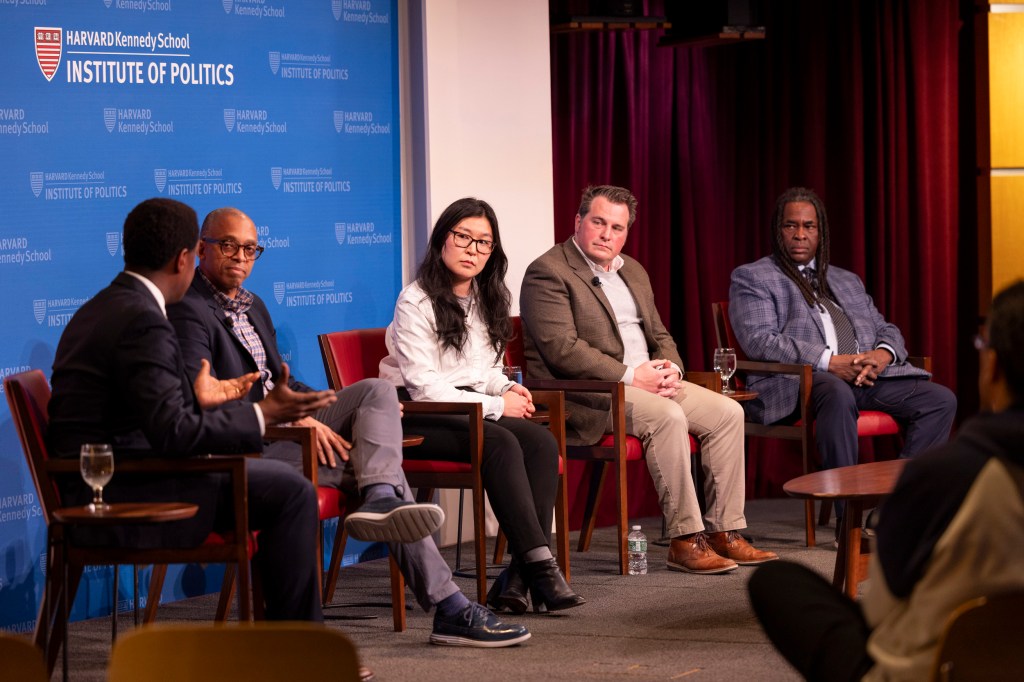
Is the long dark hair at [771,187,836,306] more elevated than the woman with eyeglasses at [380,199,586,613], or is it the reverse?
the long dark hair at [771,187,836,306]

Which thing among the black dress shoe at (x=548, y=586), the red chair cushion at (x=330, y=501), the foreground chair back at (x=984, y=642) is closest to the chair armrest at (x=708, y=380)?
the black dress shoe at (x=548, y=586)

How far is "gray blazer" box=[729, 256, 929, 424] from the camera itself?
5.69m

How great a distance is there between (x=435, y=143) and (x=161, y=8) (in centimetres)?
129

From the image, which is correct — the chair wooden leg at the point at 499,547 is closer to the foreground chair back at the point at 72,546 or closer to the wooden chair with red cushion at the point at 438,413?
the wooden chair with red cushion at the point at 438,413

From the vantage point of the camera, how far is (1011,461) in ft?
6.82

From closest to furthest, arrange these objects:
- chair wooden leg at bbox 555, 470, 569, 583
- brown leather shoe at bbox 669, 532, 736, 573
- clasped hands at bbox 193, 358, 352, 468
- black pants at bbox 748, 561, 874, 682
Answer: black pants at bbox 748, 561, 874, 682 → clasped hands at bbox 193, 358, 352, 468 → chair wooden leg at bbox 555, 470, 569, 583 → brown leather shoe at bbox 669, 532, 736, 573

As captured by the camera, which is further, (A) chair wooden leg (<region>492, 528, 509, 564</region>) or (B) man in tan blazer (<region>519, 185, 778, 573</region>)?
(A) chair wooden leg (<region>492, 528, 509, 564</region>)

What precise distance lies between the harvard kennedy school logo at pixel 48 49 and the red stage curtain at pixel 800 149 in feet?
8.67

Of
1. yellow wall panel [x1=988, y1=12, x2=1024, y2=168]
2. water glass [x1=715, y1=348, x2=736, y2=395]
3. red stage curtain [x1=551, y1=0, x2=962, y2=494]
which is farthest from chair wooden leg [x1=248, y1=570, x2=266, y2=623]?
yellow wall panel [x1=988, y1=12, x2=1024, y2=168]

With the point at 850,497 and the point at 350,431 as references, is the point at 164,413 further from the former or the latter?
the point at 850,497

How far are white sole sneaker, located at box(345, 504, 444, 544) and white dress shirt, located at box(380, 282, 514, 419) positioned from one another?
29.7 inches

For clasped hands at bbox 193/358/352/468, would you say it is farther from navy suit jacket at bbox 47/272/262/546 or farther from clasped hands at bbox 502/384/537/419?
clasped hands at bbox 502/384/537/419

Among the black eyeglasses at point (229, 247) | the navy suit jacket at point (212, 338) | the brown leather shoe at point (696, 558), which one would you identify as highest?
the black eyeglasses at point (229, 247)

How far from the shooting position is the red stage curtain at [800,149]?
6629mm
